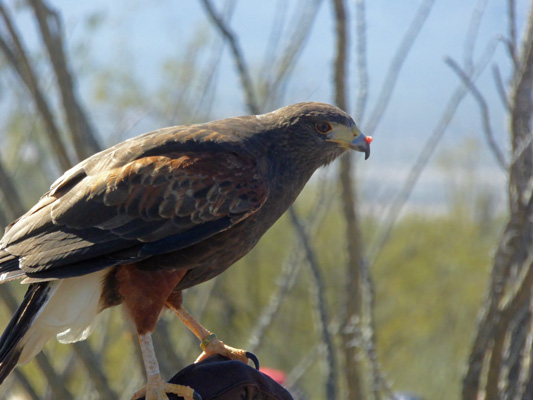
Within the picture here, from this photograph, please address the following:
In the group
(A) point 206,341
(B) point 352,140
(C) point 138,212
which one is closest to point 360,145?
(B) point 352,140

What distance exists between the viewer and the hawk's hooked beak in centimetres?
351

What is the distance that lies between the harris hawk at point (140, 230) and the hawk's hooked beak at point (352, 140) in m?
0.29

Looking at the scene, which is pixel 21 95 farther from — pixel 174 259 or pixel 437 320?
pixel 437 320

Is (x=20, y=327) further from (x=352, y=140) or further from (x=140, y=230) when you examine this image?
(x=352, y=140)

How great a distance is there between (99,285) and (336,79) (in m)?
1.82

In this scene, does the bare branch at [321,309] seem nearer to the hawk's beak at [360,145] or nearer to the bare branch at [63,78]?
the hawk's beak at [360,145]

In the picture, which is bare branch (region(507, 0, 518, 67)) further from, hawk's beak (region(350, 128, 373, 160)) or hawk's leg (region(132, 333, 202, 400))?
hawk's leg (region(132, 333, 202, 400))

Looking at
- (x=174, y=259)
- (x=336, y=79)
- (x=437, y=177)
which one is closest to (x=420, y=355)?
(x=437, y=177)

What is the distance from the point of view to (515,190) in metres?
3.70

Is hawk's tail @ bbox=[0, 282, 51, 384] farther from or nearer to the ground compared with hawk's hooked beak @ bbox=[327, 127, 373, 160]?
nearer to the ground

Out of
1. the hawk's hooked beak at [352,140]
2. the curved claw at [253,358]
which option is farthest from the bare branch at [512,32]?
the curved claw at [253,358]


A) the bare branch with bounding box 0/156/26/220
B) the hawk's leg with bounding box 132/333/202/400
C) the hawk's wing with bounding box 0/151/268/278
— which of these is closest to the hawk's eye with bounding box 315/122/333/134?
the hawk's wing with bounding box 0/151/268/278

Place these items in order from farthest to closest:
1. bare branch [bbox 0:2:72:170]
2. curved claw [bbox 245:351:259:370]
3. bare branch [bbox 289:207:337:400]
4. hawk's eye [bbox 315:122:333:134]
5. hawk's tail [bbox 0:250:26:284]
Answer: bare branch [bbox 289:207:337:400] → bare branch [bbox 0:2:72:170] → hawk's eye [bbox 315:122:333:134] → curved claw [bbox 245:351:259:370] → hawk's tail [bbox 0:250:26:284]

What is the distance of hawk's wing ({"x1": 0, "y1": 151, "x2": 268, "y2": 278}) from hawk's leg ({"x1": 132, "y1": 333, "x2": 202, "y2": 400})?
377 millimetres
